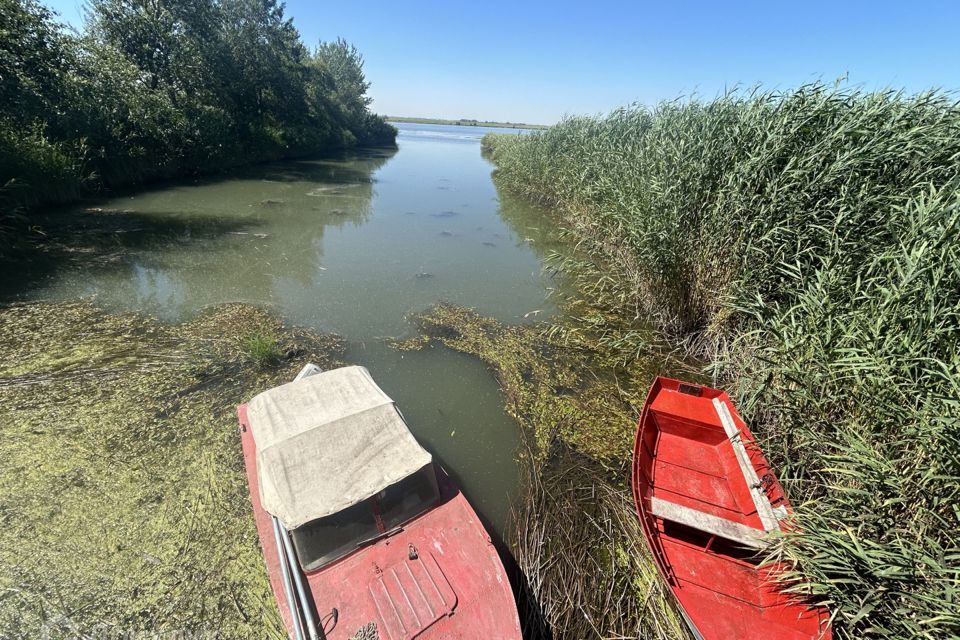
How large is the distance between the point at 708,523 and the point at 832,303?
10.9 ft

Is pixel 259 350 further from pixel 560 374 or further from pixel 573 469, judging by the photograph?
pixel 573 469

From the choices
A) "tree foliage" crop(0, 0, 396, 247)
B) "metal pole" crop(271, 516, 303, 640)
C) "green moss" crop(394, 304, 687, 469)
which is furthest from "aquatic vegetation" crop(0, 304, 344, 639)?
"tree foliage" crop(0, 0, 396, 247)

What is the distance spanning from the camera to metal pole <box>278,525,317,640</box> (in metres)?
3.17

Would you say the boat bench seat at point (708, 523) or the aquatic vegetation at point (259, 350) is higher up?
the boat bench seat at point (708, 523)

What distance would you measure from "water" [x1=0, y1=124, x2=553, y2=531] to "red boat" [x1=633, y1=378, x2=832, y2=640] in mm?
1987

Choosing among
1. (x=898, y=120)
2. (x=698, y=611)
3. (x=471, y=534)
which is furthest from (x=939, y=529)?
(x=898, y=120)

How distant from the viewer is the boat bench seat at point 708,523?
13.5ft

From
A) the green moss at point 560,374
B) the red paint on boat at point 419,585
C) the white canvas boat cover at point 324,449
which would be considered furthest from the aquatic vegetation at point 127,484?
the green moss at point 560,374

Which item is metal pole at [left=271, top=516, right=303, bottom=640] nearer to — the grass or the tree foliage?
the grass

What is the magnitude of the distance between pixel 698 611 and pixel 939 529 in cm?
213

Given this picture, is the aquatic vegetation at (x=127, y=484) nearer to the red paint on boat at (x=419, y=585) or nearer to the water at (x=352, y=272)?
the red paint on boat at (x=419, y=585)

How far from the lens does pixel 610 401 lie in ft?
24.0

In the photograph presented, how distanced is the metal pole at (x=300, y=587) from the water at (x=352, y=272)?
236 cm

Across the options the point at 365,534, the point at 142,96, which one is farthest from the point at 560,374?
the point at 142,96
